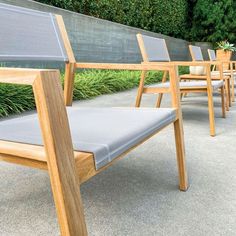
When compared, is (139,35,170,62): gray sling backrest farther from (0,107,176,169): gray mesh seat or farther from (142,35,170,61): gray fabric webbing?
(0,107,176,169): gray mesh seat

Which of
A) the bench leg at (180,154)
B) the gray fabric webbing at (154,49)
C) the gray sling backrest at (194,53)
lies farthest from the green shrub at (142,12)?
the bench leg at (180,154)

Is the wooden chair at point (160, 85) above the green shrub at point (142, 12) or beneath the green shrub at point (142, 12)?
beneath

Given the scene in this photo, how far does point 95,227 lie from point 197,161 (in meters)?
0.88

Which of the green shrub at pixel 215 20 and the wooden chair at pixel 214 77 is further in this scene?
the green shrub at pixel 215 20

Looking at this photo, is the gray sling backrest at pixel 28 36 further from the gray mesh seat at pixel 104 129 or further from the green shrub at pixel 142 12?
the green shrub at pixel 142 12

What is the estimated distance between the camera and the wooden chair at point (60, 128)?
67cm

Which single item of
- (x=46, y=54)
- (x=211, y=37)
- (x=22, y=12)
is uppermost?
(x=22, y=12)

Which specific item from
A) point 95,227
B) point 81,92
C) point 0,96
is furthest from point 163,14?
point 95,227

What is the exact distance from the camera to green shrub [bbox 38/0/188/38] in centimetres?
584

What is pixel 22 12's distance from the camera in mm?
1450

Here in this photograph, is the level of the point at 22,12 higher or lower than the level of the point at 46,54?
higher

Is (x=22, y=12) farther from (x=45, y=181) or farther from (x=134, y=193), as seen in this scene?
(x=134, y=193)

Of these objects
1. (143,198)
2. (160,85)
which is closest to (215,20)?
(160,85)

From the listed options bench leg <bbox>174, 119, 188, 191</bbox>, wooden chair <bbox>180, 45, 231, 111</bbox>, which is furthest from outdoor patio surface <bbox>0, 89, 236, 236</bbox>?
wooden chair <bbox>180, 45, 231, 111</bbox>
